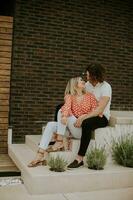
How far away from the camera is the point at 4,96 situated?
624cm

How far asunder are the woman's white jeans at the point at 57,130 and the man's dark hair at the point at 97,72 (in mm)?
645

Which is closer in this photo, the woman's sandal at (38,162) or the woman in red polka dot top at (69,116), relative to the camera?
the woman's sandal at (38,162)

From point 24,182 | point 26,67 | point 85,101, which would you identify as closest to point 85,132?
point 85,101

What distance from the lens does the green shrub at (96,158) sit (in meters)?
4.52

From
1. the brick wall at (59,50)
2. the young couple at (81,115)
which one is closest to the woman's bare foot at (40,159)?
the young couple at (81,115)

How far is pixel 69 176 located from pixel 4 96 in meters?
2.46

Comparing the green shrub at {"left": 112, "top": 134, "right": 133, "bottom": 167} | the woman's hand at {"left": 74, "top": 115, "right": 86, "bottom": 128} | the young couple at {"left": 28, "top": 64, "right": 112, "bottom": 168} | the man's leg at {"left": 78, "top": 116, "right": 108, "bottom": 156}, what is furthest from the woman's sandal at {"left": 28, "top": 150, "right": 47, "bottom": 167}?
the green shrub at {"left": 112, "top": 134, "right": 133, "bottom": 167}

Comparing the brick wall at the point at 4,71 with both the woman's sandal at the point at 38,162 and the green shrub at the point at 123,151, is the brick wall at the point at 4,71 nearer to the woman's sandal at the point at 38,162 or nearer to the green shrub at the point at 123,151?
the woman's sandal at the point at 38,162

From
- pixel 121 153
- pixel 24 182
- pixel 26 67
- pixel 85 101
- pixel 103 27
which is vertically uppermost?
pixel 103 27

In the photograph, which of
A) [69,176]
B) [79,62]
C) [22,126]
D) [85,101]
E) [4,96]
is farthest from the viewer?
[79,62]

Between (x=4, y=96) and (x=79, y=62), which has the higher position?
(x=79, y=62)

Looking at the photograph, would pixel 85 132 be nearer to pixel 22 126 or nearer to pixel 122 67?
pixel 22 126

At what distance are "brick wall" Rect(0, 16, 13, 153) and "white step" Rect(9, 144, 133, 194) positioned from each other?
155 cm

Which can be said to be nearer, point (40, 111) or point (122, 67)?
point (40, 111)
